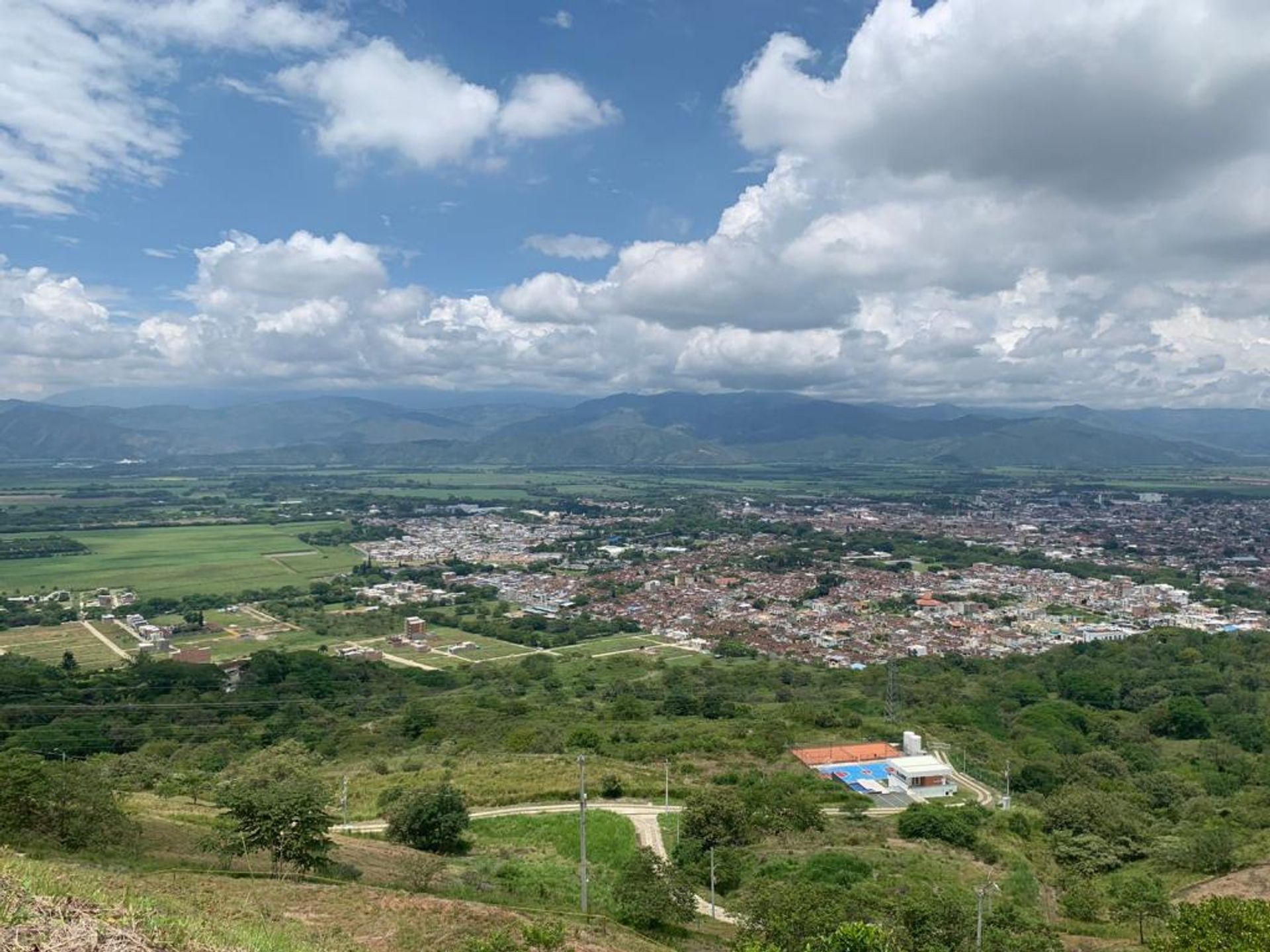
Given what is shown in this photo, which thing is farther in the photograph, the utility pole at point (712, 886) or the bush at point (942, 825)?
the bush at point (942, 825)

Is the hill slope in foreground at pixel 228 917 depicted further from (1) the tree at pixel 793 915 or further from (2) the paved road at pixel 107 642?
(2) the paved road at pixel 107 642

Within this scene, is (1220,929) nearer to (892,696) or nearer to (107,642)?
(892,696)

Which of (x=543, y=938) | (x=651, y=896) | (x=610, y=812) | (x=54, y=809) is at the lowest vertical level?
(x=610, y=812)

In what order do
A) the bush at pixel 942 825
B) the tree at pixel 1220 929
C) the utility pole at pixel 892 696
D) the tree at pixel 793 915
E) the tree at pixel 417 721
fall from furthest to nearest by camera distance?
the utility pole at pixel 892 696 → the tree at pixel 417 721 → the bush at pixel 942 825 → the tree at pixel 793 915 → the tree at pixel 1220 929

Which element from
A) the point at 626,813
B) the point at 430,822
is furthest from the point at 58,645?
the point at 626,813

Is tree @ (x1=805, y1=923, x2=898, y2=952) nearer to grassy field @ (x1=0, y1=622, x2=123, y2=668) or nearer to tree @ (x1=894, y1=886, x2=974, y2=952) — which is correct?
tree @ (x1=894, y1=886, x2=974, y2=952)

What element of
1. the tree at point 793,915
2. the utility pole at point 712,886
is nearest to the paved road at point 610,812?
the utility pole at point 712,886

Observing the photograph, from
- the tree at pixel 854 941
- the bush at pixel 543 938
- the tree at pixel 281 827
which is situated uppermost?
the tree at pixel 854 941

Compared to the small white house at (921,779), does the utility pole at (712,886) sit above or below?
above
